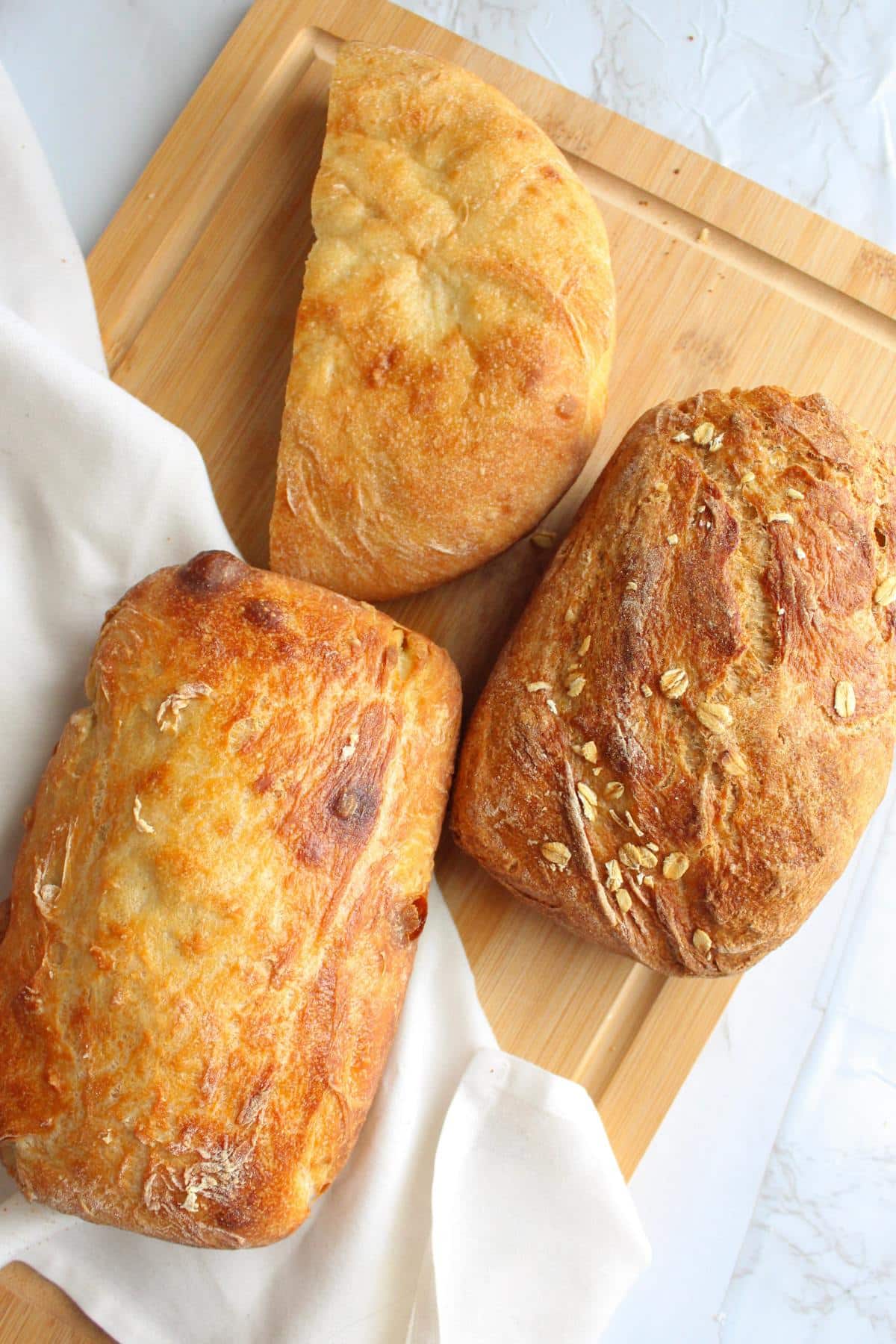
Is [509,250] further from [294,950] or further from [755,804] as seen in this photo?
[294,950]

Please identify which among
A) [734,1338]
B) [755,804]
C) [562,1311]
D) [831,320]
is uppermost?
[831,320]

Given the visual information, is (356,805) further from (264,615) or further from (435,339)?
(435,339)

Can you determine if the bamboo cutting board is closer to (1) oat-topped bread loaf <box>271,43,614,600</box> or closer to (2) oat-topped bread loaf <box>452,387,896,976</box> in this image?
(1) oat-topped bread loaf <box>271,43,614,600</box>

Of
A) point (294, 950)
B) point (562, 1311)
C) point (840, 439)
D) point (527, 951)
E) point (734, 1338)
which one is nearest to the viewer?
point (294, 950)

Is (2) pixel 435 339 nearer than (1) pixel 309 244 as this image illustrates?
Yes

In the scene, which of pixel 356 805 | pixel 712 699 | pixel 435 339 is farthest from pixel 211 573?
pixel 712 699

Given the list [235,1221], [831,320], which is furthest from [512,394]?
[235,1221]
